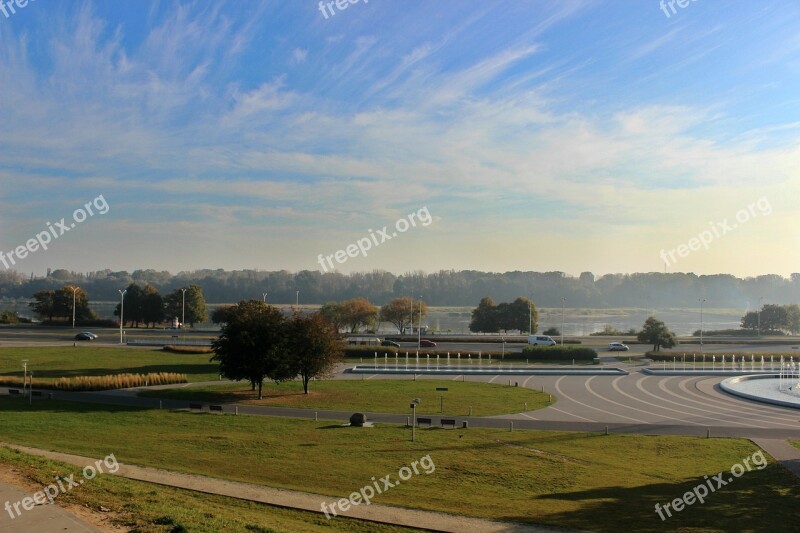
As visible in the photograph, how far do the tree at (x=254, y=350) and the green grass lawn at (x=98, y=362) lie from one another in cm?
756

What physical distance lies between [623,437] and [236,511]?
19.0m

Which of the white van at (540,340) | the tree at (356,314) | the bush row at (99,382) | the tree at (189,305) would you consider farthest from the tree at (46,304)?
the white van at (540,340)

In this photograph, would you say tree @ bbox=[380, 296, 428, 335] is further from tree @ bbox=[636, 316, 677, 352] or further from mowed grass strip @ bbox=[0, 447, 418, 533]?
mowed grass strip @ bbox=[0, 447, 418, 533]

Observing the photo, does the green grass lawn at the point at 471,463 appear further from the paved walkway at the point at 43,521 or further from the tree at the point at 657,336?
the tree at the point at 657,336

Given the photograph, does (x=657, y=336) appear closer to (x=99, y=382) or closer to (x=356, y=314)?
(x=356, y=314)

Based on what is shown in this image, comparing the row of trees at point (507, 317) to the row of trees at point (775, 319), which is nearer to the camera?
the row of trees at point (507, 317)

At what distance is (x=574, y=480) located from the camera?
21031 mm

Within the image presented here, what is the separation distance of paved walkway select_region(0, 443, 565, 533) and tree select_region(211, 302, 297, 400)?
18008mm

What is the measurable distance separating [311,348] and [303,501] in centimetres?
2351

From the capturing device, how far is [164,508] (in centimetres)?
1409

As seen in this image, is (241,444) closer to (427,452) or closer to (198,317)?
(427,452)

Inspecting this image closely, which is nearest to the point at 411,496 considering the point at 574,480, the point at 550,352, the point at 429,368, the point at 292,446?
the point at 574,480

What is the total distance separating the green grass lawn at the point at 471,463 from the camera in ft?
58.6

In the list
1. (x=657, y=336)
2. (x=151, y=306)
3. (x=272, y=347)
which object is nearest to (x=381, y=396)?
(x=272, y=347)
